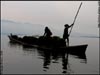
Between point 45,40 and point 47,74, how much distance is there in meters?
14.6

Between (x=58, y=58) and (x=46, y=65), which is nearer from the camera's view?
(x=46, y=65)

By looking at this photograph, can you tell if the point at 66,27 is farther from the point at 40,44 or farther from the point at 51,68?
the point at 51,68

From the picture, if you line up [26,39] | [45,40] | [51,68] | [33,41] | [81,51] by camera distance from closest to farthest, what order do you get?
[51,68], [81,51], [45,40], [33,41], [26,39]

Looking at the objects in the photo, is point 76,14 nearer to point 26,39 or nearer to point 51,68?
point 26,39

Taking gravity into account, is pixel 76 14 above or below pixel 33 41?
above

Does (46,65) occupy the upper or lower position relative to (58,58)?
lower

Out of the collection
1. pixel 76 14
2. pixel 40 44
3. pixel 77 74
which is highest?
pixel 76 14

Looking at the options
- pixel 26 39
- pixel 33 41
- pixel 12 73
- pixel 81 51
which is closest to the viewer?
pixel 12 73

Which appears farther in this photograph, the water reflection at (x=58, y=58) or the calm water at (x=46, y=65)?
the water reflection at (x=58, y=58)

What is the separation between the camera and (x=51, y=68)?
49.7 ft

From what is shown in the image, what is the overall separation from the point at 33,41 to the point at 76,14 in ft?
25.6

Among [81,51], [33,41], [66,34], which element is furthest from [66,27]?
[33,41]

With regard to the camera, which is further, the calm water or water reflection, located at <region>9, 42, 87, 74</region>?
water reflection, located at <region>9, 42, 87, 74</region>

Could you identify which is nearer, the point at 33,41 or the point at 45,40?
the point at 45,40
